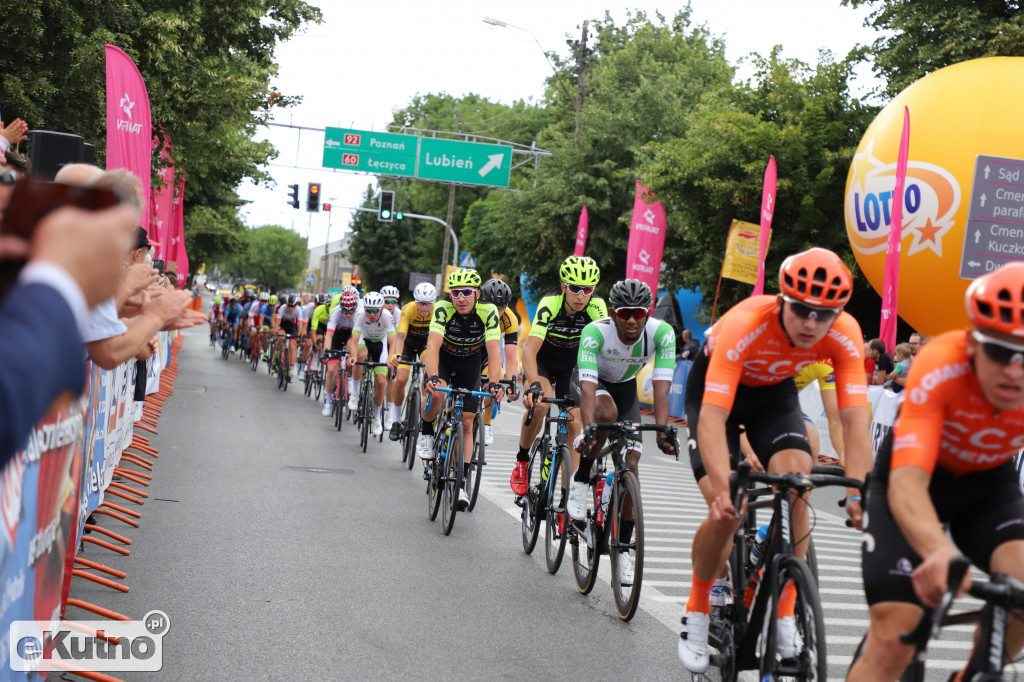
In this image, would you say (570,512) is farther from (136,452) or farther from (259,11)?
(259,11)

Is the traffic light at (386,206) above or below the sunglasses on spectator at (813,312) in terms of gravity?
above

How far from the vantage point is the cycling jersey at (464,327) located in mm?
9673

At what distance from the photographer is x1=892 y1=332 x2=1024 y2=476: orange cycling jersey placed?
3.28 m

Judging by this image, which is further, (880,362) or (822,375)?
(880,362)

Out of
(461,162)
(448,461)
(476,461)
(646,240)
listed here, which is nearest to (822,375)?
(476,461)

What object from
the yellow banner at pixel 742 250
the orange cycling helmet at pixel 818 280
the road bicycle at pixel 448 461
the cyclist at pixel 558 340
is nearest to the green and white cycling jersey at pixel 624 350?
the cyclist at pixel 558 340

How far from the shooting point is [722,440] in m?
4.51

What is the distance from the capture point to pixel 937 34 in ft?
70.7

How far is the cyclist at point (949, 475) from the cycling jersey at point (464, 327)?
6.15 m

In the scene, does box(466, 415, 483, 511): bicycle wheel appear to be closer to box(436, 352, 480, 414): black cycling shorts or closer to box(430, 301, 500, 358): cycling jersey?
box(430, 301, 500, 358): cycling jersey

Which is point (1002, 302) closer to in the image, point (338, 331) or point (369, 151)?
point (338, 331)

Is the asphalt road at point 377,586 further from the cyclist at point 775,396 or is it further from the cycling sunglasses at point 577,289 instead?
the cycling sunglasses at point 577,289

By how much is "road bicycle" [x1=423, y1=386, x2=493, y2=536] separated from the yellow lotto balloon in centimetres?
968

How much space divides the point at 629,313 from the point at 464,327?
3.61m
